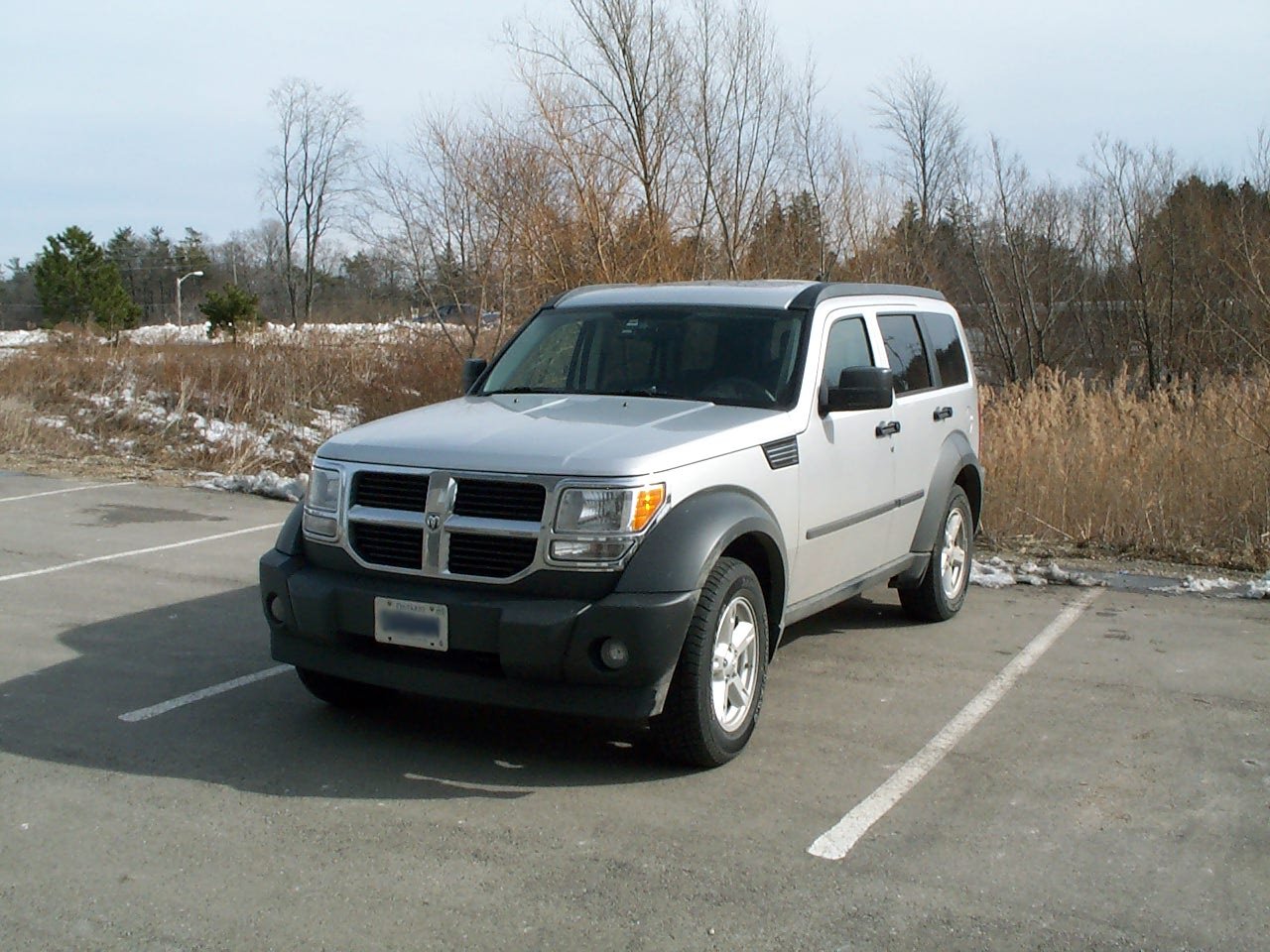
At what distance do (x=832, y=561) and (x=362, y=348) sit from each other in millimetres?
19682

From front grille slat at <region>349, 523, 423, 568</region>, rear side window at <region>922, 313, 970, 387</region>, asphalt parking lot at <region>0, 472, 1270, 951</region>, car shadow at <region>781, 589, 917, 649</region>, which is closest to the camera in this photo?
asphalt parking lot at <region>0, 472, 1270, 951</region>

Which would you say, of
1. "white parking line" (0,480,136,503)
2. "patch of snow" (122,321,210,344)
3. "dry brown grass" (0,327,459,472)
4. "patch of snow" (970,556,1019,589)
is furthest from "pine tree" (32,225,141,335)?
"patch of snow" (970,556,1019,589)

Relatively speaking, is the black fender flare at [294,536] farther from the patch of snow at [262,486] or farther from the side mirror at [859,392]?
the patch of snow at [262,486]

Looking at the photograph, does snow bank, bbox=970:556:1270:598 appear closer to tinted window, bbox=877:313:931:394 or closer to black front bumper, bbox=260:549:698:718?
tinted window, bbox=877:313:931:394

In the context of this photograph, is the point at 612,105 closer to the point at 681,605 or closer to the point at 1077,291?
the point at 681,605

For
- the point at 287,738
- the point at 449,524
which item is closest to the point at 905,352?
the point at 449,524

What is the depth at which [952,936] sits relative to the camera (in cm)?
360

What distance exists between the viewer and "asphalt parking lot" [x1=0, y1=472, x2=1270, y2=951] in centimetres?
370

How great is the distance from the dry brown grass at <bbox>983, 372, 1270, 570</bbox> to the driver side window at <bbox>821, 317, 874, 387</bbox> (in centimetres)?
426

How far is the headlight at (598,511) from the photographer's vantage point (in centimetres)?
468

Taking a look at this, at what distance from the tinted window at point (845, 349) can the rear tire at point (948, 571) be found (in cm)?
122

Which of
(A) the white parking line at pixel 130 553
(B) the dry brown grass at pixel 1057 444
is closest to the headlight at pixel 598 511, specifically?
(A) the white parking line at pixel 130 553

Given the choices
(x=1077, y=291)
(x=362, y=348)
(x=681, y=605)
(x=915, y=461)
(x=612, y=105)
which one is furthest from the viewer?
(x=1077, y=291)

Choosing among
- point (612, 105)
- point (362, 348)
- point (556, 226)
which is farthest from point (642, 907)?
point (362, 348)
